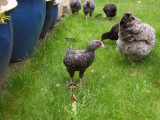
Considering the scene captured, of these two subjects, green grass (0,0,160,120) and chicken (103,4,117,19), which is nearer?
green grass (0,0,160,120)

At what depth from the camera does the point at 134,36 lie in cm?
270

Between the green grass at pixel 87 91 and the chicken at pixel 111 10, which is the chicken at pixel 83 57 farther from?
the chicken at pixel 111 10

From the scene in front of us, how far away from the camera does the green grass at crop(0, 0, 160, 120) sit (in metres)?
1.94

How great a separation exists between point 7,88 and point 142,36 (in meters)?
2.22

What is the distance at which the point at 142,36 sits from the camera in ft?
8.89

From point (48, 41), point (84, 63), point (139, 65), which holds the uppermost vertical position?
point (84, 63)

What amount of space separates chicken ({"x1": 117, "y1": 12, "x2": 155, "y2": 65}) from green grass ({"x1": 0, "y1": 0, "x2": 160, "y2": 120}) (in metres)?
0.37

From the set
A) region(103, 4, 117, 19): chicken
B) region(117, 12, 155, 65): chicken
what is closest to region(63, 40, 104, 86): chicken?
region(117, 12, 155, 65): chicken

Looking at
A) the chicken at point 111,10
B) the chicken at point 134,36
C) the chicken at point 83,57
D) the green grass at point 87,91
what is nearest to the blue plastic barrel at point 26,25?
the green grass at point 87,91

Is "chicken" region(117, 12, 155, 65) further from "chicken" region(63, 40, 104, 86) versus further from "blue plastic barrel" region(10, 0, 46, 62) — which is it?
"blue plastic barrel" region(10, 0, 46, 62)

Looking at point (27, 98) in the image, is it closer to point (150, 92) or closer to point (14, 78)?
point (14, 78)

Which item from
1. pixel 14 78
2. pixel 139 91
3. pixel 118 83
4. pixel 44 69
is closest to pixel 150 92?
pixel 139 91

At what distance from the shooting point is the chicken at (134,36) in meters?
2.65

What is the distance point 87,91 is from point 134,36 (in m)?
1.20
